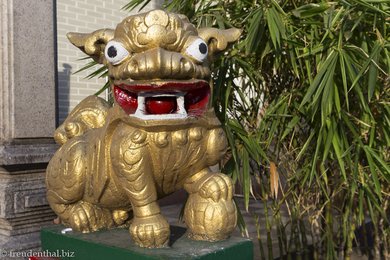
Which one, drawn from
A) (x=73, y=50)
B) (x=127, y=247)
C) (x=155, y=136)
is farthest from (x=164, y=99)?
(x=73, y=50)

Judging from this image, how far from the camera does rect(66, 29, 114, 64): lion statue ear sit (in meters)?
1.33

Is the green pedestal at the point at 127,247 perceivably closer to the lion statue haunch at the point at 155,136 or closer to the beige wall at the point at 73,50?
the lion statue haunch at the point at 155,136

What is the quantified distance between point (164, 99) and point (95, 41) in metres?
0.32

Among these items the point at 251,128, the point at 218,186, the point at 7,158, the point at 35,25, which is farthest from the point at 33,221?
the point at 218,186

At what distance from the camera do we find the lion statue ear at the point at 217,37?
132 centimetres

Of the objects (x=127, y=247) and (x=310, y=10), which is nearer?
(x=127, y=247)

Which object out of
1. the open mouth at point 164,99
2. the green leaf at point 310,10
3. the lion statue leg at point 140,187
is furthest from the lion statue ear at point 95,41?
the green leaf at point 310,10

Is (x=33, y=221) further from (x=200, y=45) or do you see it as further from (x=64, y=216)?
(x=200, y=45)

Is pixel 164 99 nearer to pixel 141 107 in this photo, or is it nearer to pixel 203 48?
pixel 141 107

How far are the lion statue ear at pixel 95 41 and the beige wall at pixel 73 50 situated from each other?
2096mm

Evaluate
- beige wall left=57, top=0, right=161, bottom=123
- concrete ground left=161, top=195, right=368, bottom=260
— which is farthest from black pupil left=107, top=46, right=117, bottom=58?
concrete ground left=161, top=195, right=368, bottom=260

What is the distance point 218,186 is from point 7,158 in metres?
1.37

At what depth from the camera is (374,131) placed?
207 centimetres

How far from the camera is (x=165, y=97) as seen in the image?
4.00 feet
